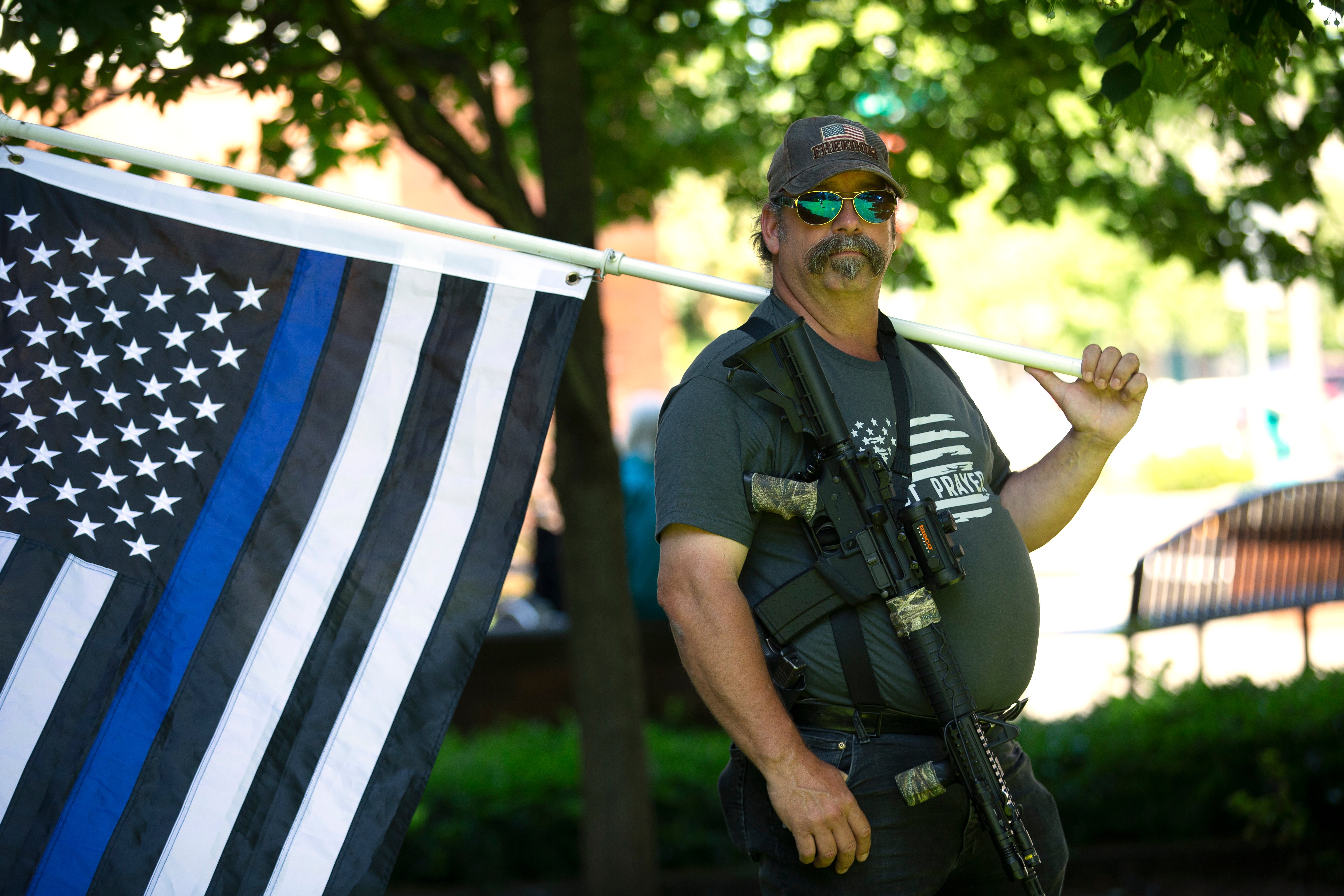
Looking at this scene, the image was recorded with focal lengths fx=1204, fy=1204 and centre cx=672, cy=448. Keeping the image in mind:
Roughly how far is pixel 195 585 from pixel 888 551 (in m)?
1.47

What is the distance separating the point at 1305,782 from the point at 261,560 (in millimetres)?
4716

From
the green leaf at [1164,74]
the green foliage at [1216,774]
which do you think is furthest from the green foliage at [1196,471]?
the green leaf at [1164,74]

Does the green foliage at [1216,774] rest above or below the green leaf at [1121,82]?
below

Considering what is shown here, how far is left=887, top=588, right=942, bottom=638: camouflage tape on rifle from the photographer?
243 cm

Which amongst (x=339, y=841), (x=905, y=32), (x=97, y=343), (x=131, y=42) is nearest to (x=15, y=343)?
(x=97, y=343)

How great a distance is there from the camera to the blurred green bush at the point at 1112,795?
5.29m

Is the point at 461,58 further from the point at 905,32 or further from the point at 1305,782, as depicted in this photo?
the point at 1305,782

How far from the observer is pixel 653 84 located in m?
6.79

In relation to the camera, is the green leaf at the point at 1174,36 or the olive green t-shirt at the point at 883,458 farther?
the green leaf at the point at 1174,36

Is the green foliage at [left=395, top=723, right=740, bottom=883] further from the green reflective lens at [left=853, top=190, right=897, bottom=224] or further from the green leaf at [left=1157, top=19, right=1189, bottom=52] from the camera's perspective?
the green leaf at [left=1157, top=19, right=1189, bottom=52]

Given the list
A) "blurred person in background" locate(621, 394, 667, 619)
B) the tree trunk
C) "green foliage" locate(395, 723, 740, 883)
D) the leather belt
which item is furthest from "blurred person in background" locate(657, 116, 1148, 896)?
"blurred person in background" locate(621, 394, 667, 619)

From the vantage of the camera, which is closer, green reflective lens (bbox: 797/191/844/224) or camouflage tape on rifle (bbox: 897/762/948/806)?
camouflage tape on rifle (bbox: 897/762/948/806)

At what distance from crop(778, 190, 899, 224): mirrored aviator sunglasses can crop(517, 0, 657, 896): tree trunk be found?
2.22m

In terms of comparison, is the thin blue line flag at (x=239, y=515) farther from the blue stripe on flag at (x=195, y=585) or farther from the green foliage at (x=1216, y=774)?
the green foliage at (x=1216, y=774)
